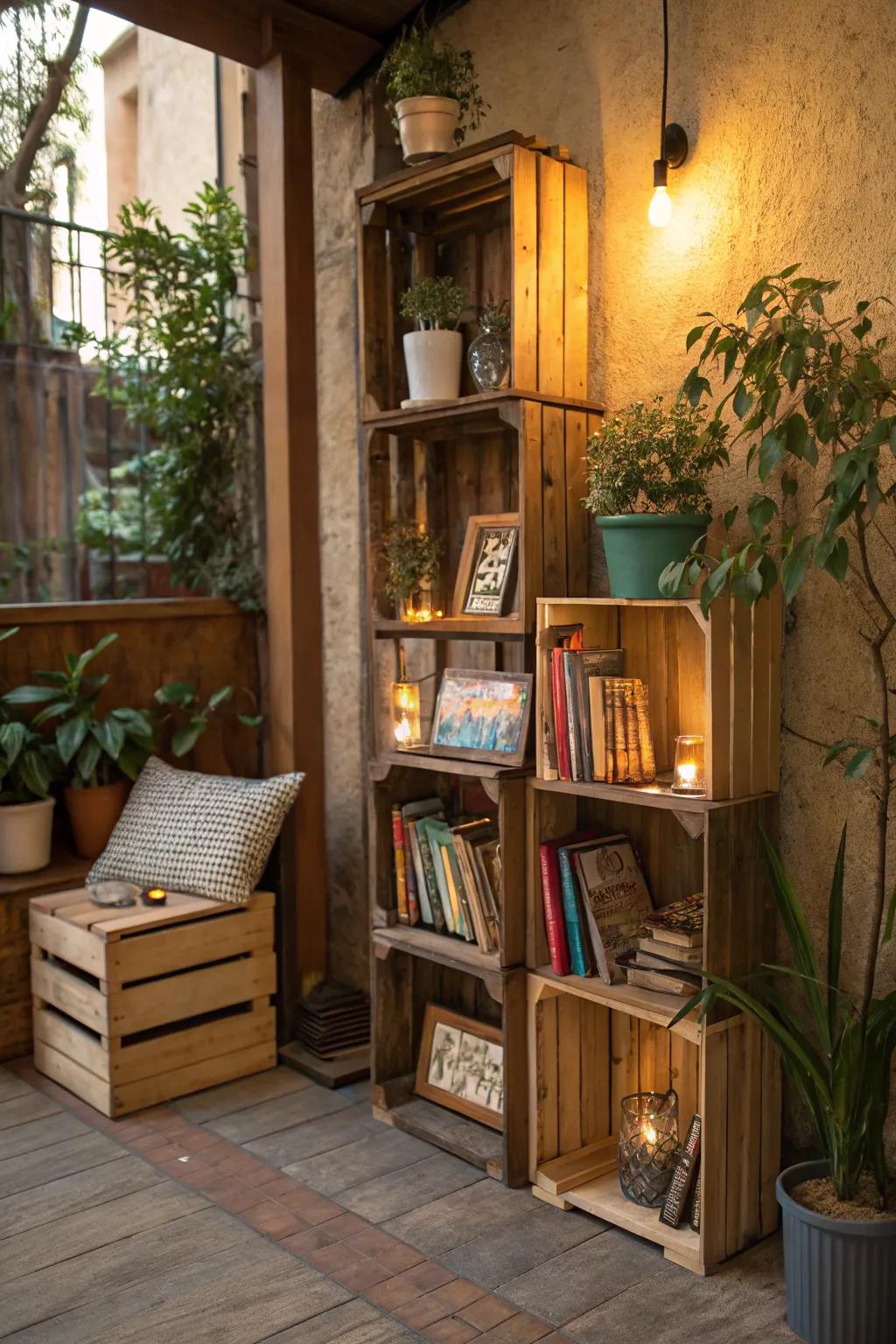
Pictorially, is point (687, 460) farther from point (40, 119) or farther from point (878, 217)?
point (40, 119)

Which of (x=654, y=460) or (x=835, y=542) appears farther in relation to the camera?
(x=654, y=460)

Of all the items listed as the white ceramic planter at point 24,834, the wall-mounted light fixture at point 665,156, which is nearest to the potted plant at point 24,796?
the white ceramic planter at point 24,834

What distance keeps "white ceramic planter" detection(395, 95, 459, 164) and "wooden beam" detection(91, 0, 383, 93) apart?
2.13ft

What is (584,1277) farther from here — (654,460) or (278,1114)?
(654,460)

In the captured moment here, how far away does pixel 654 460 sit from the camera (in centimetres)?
244

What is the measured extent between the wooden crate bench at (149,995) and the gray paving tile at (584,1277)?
120cm

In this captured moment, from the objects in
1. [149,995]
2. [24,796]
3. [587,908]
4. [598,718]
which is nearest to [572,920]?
[587,908]

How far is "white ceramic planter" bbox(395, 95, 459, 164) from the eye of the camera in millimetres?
2832

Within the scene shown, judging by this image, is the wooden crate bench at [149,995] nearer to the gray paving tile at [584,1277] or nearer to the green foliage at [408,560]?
the green foliage at [408,560]

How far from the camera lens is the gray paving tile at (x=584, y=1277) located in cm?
224

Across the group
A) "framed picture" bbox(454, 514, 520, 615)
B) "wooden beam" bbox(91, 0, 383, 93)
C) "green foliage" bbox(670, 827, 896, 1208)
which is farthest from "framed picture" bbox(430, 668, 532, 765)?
"wooden beam" bbox(91, 0, 383, 93)

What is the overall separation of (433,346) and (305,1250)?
202 centimetres

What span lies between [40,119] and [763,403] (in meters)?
3.38

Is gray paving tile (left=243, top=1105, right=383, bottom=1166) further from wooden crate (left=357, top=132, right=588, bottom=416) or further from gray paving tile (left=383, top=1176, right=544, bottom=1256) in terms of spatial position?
wooden crate (left=357, top=132, right=588, bottom=416)
